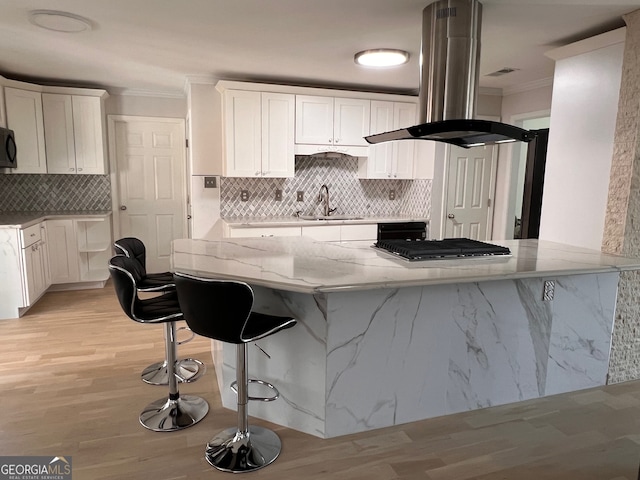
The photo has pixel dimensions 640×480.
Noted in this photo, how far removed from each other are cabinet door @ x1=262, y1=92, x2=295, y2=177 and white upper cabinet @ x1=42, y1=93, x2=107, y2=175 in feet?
6.61

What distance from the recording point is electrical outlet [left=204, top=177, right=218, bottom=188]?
482 centimetres

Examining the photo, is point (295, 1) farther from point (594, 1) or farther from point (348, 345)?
point (348, 345)

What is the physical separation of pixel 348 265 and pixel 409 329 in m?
0.50

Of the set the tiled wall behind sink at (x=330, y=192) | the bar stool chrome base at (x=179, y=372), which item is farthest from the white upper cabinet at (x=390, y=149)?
the bar stool chrome base at (x=179, y=372)

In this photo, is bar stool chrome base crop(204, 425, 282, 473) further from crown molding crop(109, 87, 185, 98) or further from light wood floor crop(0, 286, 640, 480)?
crown molding crop(109, 87, 185, 98)

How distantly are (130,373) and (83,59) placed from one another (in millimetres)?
2884

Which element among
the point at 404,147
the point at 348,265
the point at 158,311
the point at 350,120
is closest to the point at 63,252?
the point at 158,311

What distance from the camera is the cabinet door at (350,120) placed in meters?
4.85

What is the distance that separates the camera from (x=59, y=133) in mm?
4883

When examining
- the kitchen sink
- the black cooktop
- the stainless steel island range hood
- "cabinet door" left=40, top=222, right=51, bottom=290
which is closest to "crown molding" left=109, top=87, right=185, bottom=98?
"cabinet door" left=40, top=222, right=51, bottom=290

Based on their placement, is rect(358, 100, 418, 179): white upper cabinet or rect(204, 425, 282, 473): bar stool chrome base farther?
rect(358, 100, 418, 179): white upper cabinet

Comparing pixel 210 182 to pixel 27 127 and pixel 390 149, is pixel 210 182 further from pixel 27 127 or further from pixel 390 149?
pixel 390 149

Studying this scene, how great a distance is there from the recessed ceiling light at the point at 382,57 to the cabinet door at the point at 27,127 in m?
3.54

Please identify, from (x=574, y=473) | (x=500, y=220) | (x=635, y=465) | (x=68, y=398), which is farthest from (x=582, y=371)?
(x=68, y=398)
